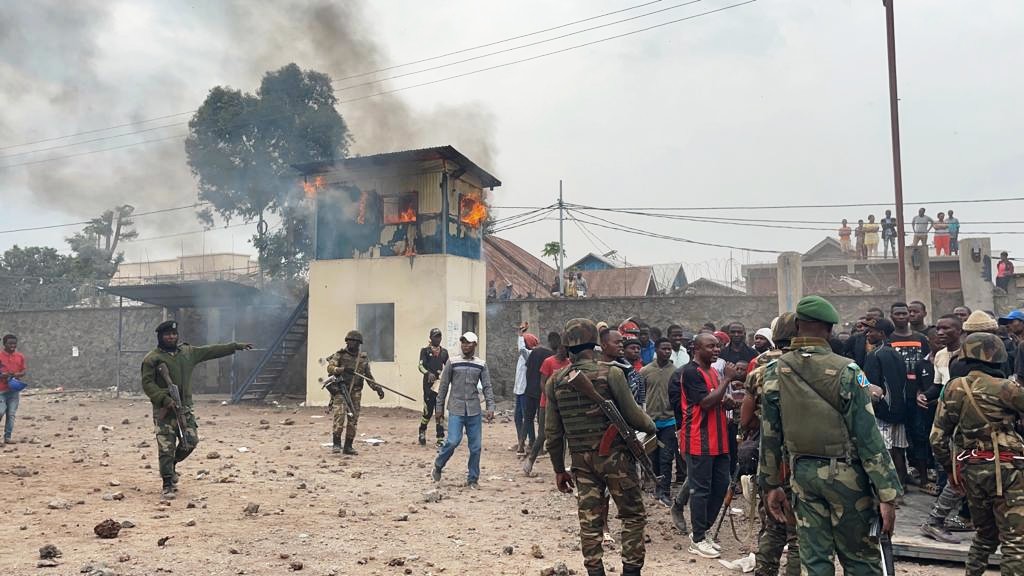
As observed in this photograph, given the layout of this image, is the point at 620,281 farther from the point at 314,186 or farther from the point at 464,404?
the point at 464,404

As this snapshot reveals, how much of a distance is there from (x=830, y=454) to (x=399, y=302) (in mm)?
14208

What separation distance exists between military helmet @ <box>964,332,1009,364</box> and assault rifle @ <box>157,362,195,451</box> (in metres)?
7.17

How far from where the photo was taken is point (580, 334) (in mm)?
4625

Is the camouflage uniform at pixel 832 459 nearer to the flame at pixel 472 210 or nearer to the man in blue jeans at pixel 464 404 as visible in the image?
the man in blue jeans at pixel 464 404

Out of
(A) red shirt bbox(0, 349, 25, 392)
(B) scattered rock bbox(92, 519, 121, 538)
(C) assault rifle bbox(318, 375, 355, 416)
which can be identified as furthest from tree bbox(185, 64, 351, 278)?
(B) scattered rock bbox(92, 519, 121, 538)

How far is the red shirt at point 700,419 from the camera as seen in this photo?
553 centimetres

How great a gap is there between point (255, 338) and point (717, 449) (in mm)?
18252

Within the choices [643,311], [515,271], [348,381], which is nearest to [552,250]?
[515,271]

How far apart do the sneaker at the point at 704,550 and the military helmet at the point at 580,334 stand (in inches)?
84.4

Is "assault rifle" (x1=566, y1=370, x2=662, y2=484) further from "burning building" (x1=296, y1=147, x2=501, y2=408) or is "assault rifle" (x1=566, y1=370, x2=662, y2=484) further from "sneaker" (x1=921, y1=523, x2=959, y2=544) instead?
"burning building" (x1=296, y1=147, x2=501, y2=408)

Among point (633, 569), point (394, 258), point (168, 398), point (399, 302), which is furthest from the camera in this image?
point (394, 258)

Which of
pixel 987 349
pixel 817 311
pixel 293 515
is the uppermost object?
pixel 817 311

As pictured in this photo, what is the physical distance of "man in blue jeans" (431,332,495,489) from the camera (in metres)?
8.18

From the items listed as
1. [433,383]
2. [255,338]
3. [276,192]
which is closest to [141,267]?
[276,192]
